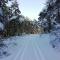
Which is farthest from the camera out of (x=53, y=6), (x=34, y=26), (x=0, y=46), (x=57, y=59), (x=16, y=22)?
(x=34, y=26)

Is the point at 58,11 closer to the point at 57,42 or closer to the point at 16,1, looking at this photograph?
the point at 57,42

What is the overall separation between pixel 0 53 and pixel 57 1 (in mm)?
8416

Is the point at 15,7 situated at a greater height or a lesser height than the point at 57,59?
greater

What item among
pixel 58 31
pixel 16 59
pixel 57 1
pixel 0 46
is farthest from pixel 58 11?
pixel 16 59

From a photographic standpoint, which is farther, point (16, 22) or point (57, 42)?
point (16, 22)

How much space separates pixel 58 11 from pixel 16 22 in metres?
24.0

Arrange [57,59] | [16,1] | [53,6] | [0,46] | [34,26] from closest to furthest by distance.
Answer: [57,59], [0,46], [53,6], [16,1], [34,26]

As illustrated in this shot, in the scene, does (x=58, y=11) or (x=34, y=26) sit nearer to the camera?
(x=58, y=11)

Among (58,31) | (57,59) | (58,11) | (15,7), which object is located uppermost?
(15,7)

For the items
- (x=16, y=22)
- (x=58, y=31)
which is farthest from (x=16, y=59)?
(x=16, y=22)

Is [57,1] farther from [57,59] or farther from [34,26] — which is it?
[34,26]

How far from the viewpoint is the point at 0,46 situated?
597 inches

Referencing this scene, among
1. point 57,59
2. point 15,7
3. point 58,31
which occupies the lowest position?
point 57,59

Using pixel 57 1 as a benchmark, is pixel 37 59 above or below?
below
